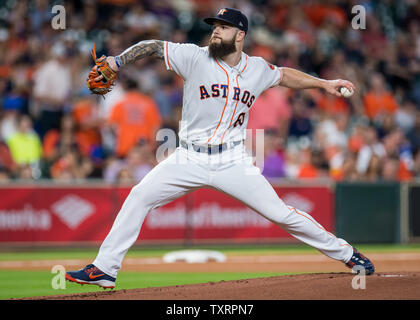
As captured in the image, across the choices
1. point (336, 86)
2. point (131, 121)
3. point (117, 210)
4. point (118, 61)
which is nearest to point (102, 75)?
point (118, 61)

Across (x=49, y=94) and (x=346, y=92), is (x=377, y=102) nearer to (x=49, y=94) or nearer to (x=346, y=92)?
(x=49, y=94)

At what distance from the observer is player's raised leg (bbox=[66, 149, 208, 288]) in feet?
22.2

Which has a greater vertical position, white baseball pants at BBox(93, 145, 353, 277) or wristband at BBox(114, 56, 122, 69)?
wristband at BBox(114, 56, 122, 69)

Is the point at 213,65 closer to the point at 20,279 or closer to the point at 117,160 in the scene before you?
the point at 20,279

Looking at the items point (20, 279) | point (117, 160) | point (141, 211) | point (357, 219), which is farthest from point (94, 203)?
point (141, 211)

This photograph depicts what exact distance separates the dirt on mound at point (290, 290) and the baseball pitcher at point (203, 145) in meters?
0.40

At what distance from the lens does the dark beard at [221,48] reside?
6.95 m

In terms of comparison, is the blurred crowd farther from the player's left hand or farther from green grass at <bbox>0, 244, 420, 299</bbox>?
the player's left hand

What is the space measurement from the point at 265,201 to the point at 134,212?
1202 millimetres

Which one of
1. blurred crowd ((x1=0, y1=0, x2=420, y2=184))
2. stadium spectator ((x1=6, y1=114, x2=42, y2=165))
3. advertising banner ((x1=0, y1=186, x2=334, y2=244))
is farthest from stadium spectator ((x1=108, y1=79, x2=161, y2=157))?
stadium spectator ((x1=6, y1=114, x2=42, y2=165))

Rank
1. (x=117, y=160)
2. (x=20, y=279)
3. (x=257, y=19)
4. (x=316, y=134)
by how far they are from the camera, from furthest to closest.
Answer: (x=257, y=19)
(x=316, y=134)
(x=117, y=160)
(x=20, y=279)

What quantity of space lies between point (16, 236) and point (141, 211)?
6.81m

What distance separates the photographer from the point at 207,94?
6918 mm
